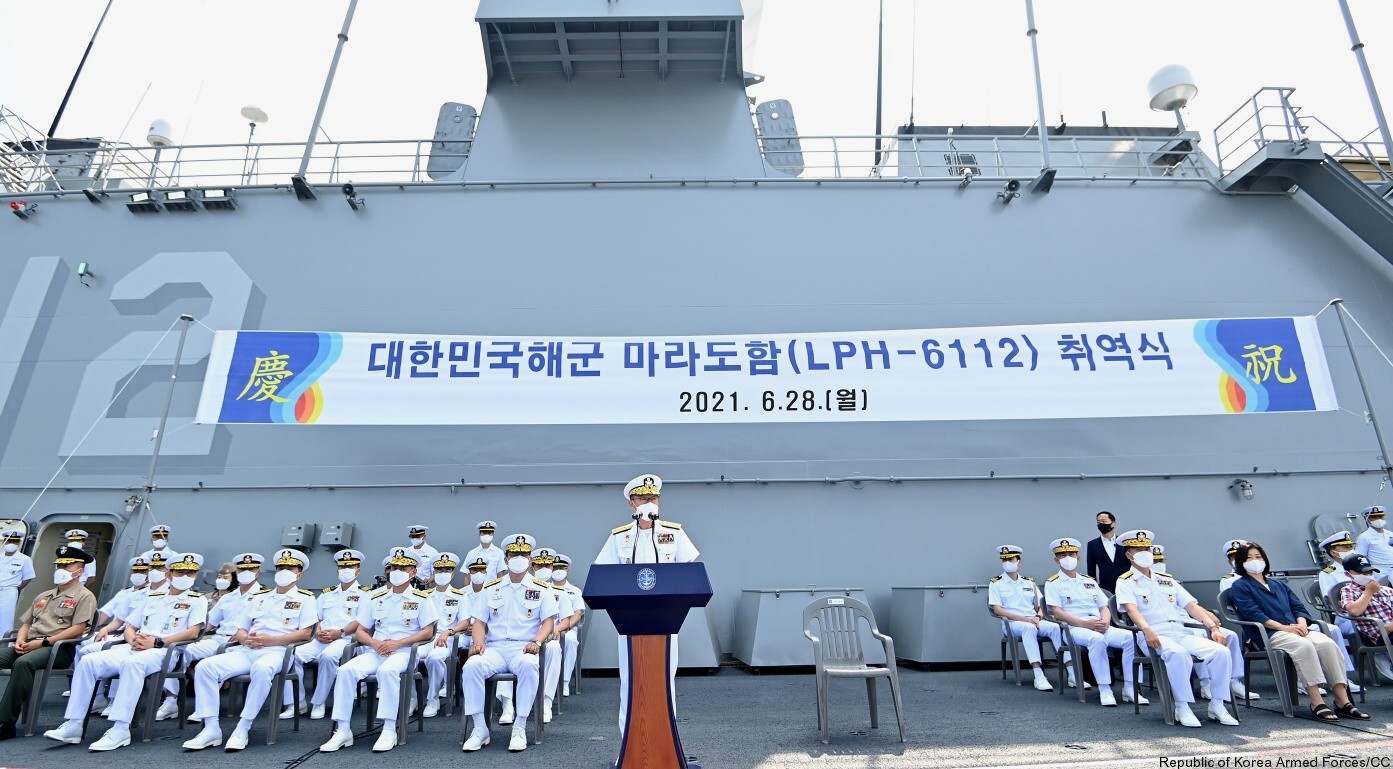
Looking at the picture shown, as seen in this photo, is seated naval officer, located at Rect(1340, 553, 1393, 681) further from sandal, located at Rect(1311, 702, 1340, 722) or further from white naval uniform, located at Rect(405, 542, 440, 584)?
white naval uniform, located at Rect(405, 542, 440, 584)

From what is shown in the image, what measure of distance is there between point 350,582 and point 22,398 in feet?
16.3

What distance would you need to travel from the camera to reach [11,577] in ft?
19.8

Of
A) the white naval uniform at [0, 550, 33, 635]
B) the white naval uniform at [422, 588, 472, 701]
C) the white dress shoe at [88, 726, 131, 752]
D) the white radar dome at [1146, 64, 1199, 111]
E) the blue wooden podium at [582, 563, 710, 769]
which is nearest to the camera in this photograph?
the blue wooden podium at [582, 563, 710, 769]

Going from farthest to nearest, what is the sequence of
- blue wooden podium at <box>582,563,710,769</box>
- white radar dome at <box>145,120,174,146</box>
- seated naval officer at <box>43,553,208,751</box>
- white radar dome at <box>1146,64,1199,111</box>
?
white radar dome at <box>145,120,174,146</box> < white radar dome at <box>1146,64,1199,111</box> < seated naval officer at <box>43,553,208,751</box> < blue wooden podium at <box>582,563,710,769</box>

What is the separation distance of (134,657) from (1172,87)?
11.5 metres

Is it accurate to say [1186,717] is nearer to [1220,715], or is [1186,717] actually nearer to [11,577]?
[1220,715]

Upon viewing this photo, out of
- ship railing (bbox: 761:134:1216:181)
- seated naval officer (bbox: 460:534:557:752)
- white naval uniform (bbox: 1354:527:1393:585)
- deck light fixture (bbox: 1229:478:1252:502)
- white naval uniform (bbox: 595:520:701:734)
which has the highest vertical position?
ship railing (bbox: 761:134:1216:181)

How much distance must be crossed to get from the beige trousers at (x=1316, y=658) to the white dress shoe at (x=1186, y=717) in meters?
0.73

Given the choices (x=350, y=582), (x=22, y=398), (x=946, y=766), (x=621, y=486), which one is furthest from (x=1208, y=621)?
(x=22, y=398)

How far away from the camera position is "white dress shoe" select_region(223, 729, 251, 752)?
378 cm

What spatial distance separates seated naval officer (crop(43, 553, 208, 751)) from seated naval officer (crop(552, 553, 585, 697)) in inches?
90.5

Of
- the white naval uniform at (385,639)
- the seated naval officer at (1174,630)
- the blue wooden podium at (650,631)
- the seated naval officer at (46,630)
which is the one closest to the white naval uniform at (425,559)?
the white naval uniform at (385,639)

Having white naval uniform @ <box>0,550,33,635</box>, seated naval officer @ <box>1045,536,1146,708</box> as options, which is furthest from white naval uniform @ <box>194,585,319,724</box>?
seated naval officer @ <box>1045,536,1146,708</box>

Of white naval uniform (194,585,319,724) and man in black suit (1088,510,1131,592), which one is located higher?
man in black suit (1088,510,1131,592)
